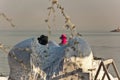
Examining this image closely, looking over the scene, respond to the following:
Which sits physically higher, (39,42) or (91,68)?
(39,42)

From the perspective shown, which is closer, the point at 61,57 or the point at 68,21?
the point at 68,21

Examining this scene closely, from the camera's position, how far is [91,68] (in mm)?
12852

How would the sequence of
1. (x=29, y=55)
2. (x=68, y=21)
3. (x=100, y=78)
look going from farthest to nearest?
(x=100, y=78) → (x=29, y=55) → (x=68, y=21)

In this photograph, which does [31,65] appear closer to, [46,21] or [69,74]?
[69,74]

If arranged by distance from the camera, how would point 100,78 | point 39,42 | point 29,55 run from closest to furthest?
1. point 29,55
2. point 39,42
3. point 100,78

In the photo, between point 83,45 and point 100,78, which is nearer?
point 83,45

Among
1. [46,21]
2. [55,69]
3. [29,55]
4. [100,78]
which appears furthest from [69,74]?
[46,21]

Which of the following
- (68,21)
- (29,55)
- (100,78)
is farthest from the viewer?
(100,78)

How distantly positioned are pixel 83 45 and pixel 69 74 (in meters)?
0.97

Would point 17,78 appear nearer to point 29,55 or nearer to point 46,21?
point 29,55

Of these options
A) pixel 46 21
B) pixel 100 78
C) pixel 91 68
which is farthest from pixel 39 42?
pixel 46 21

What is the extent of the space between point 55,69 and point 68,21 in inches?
185

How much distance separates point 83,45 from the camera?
1245cm

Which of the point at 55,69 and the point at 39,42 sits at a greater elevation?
the point at 39,42
